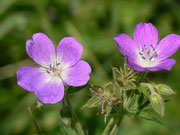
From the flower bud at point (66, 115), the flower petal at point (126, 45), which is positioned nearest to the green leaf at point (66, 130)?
the flower bud at point (66, 115)

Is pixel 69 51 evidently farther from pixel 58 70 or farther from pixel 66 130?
pixel 66 130

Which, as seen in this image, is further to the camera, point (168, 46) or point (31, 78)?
point (168, 46)

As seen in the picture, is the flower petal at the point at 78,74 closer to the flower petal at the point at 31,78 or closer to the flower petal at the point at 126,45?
the flower petal at the point at 31,78

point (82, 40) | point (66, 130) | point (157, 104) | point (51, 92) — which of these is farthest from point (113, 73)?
point (82, 40)

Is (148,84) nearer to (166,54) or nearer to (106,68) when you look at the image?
(166,54)

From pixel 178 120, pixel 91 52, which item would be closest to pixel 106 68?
pixel 91 52

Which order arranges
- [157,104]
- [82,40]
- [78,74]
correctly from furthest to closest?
[82,40]
[78,74]
[157,104]

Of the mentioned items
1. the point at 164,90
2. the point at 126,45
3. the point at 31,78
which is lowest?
the point at 164,90
